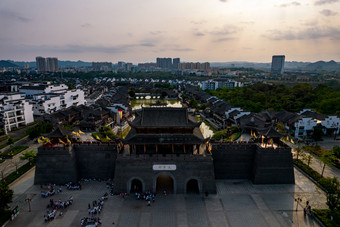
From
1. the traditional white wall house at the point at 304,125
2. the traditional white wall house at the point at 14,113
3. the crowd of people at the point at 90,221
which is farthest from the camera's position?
the traditional white wall house at the point at 14,113

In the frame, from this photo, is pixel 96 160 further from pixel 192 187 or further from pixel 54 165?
pixel 192 187

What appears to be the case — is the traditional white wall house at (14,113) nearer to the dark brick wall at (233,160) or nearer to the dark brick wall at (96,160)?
the dark brick wall at (96,160)

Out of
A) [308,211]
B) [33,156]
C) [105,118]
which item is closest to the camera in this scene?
[308,211]

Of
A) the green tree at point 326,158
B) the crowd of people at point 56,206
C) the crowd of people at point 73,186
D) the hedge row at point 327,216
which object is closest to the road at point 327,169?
the green tree at point 326,158

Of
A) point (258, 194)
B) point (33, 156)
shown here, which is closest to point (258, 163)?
point (258, 194)

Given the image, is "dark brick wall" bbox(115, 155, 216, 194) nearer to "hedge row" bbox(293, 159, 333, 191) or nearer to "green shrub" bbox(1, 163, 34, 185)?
"hedge row" bbox(293, 159, 333, 191)

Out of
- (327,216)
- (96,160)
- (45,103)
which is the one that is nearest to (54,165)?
(96,160)

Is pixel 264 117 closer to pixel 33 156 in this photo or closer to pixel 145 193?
pixel 145 193
